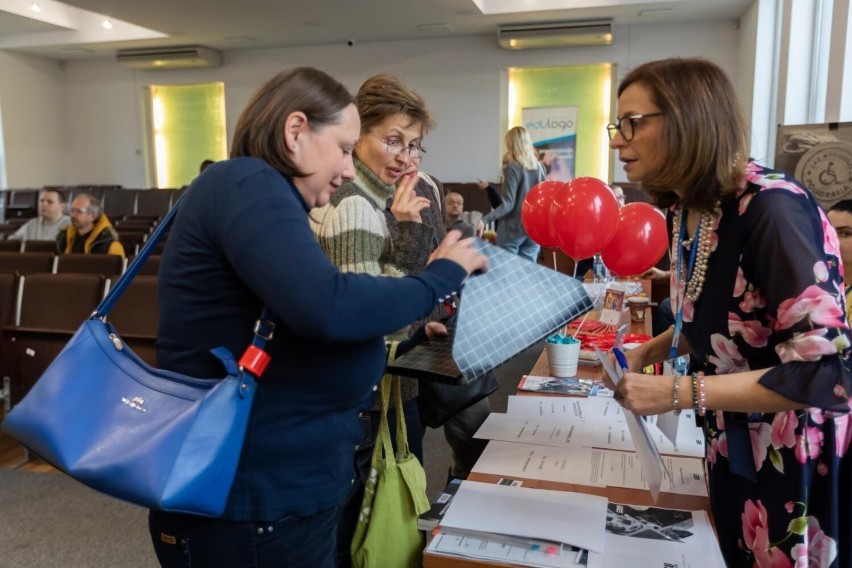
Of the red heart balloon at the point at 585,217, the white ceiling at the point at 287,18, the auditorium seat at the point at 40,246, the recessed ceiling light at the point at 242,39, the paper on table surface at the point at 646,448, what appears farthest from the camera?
the recessed ceiling light at the point at 242,39

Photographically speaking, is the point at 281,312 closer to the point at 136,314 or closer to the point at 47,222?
the point at 136,314

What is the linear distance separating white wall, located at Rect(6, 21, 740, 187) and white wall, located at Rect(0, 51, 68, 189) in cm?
6

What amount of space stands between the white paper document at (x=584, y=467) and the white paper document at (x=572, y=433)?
0.10ft

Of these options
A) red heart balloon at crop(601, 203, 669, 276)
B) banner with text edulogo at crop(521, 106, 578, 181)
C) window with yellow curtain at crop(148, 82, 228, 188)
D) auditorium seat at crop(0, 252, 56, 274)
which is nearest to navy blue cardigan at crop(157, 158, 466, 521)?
red heart balloon at crop(601, 203, 669, 276)

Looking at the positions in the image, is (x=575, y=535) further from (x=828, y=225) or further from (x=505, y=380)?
(x=505, y=380)

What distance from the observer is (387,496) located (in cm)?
123

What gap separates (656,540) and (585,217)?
1.20 m

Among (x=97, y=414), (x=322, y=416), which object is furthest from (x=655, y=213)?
(x=97, y=414)

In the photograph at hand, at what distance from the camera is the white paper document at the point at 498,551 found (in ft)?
3.02

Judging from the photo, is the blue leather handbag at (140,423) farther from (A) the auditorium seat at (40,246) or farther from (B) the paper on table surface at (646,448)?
(A) the auditorium seat at (40,246)

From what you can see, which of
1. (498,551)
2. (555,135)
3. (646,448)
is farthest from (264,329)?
(555,135)

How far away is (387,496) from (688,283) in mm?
647

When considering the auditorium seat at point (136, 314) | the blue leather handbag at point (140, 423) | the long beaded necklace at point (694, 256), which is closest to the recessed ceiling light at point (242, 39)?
the auditorium seat at point (136, 314)

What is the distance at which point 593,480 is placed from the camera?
3.87ft
